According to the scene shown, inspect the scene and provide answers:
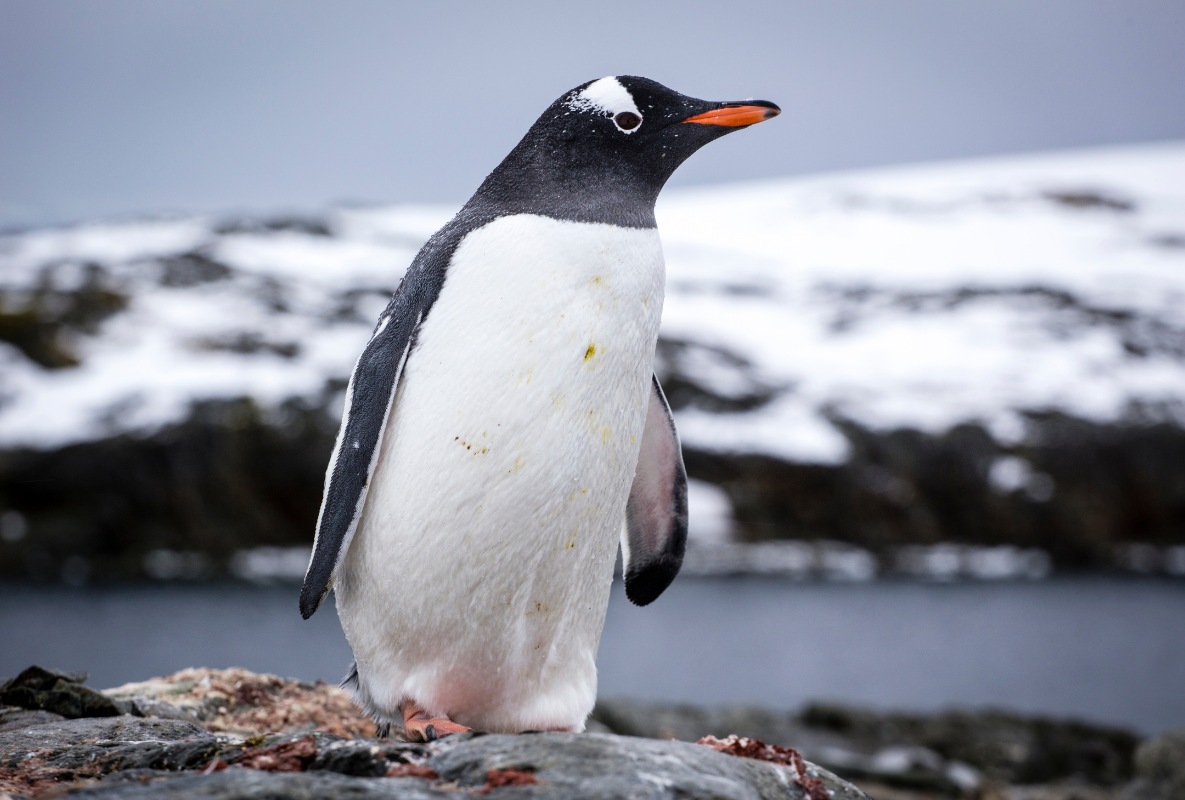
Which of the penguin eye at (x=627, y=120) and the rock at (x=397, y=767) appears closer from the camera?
the rock at (x=397, y=767)

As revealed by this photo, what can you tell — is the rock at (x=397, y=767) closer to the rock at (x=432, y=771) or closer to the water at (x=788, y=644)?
the rock at (x=432, y=771)

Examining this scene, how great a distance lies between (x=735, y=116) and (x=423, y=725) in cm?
168

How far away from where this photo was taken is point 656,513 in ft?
9.82

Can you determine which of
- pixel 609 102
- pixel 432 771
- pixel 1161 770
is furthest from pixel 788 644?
pixel 432 771

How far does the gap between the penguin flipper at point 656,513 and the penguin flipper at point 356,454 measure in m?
0.84

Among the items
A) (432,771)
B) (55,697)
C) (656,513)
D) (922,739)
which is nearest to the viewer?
(432,771)

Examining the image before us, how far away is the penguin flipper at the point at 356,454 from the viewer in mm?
2348

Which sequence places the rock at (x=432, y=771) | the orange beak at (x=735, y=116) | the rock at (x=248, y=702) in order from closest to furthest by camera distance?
1. the rock at (x=432, y=771)
2. the orange beak at (x=735, y=116)
3. the rock at (x=248, y=702)

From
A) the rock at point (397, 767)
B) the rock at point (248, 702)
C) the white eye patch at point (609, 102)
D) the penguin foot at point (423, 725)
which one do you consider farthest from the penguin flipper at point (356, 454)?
the rock at point (248, 702)

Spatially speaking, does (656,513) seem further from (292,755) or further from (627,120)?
(292,755)

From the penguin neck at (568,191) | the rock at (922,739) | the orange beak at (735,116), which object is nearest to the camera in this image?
the penguin neck at (568,191)

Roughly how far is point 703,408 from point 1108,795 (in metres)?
27.9

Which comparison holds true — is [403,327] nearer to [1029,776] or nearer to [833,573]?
A: [1029,776]

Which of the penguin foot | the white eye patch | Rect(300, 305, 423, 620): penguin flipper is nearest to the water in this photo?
the penguin foot
